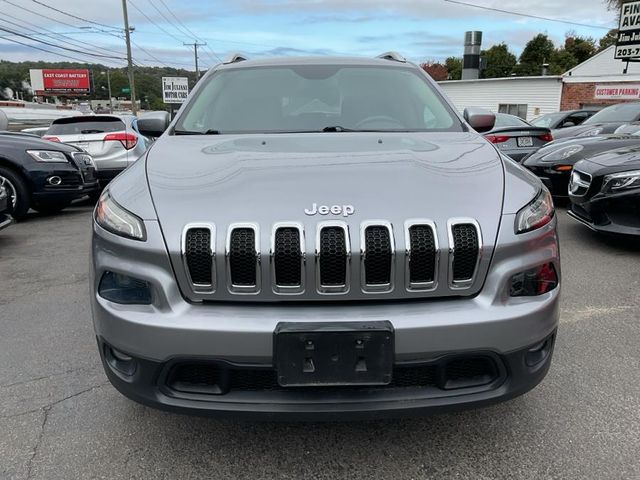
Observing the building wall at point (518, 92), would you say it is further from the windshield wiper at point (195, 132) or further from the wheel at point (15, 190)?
the windshield wiper at point (195, 132)

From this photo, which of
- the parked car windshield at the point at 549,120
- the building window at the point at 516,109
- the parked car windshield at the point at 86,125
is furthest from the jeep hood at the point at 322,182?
the building window at the point at 516,109

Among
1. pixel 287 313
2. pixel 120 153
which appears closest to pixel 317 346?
pixel 287 313

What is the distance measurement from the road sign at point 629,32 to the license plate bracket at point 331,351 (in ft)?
71.7

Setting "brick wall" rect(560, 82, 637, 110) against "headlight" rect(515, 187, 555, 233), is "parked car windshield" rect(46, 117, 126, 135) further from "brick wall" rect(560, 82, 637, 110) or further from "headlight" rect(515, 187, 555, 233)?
"brick wall" rect(560, 82, 637, 110)

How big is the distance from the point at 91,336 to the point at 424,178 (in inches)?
96.3

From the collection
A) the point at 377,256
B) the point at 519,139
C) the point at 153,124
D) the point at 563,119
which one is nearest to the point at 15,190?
the point at 153,124

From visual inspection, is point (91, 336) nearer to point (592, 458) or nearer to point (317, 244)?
point (317, 244)

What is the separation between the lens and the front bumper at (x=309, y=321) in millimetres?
1838

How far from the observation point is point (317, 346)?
1.81 metres

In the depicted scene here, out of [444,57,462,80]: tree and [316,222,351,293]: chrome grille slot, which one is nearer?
[316,222,351,293]: chrome grille slot

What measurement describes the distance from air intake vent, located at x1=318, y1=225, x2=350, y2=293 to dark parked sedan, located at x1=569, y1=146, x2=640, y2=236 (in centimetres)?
406

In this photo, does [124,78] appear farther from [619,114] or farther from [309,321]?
[309,321]

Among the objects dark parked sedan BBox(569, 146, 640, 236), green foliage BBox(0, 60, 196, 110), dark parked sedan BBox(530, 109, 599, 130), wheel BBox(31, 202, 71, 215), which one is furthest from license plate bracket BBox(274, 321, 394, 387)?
green foliage BBox(0, 60, 196, 110)

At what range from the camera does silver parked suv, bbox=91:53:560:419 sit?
6.04 feet
